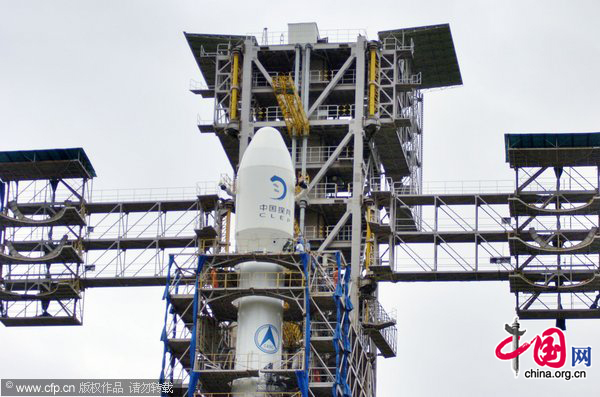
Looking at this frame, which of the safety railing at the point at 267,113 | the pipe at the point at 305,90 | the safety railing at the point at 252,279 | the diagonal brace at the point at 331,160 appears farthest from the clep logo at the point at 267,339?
the safety railing at the point at 267,113

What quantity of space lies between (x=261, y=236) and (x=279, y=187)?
11.5 feet

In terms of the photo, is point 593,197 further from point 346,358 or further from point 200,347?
point 200,347

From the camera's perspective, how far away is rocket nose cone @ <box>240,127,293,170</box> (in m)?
113

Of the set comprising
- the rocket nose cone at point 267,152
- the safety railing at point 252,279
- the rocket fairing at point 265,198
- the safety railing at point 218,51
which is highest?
the safety railing at point 218,51

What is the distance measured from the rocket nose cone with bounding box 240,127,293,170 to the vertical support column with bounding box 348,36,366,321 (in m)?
13.8

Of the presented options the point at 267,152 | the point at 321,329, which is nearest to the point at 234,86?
the point at 267,152

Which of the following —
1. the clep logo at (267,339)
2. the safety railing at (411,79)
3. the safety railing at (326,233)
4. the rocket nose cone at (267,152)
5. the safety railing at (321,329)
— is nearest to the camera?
the clep logo at (267,339)

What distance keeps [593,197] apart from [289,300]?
2625 cm

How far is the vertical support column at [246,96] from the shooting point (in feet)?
429

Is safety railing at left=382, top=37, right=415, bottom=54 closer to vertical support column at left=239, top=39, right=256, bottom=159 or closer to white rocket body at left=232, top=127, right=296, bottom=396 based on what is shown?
vertical support column at left=239, top=39, right=256, bottom=159

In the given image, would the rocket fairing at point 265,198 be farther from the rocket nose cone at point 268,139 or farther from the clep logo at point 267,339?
the clep logo at point 267,339

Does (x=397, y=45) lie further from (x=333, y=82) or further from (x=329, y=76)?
(x=333, y=82)

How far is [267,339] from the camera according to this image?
109 meters

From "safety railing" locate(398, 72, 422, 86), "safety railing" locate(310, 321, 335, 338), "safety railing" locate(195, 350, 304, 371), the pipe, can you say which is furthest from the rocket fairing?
"safety railing" locate(398, 72, 422, 86)
